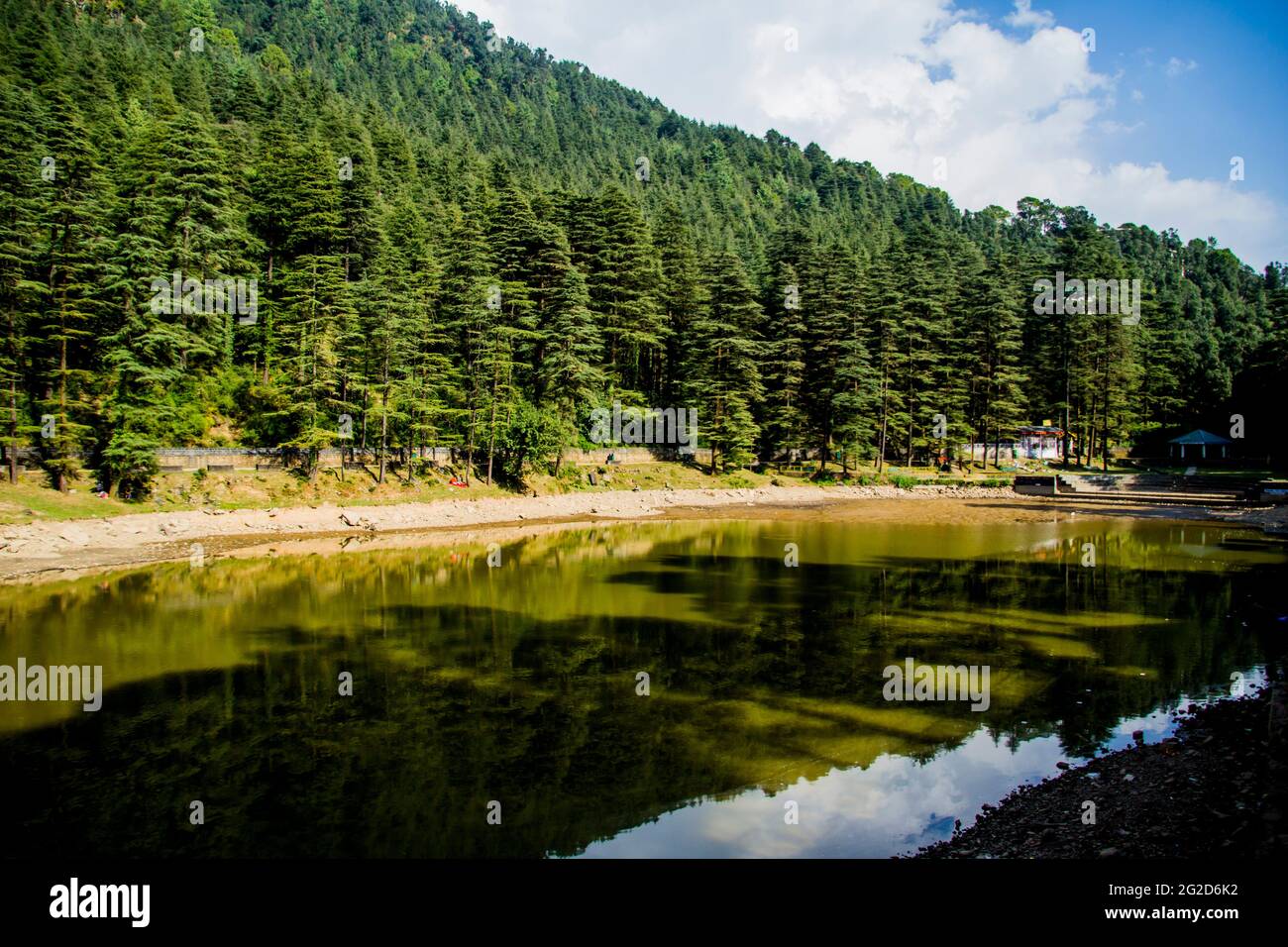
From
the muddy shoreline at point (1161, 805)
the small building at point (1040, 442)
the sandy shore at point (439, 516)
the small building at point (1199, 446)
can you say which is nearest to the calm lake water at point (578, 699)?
the muddy shoreline at point (1161, 805)

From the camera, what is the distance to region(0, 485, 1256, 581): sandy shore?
92.9ft

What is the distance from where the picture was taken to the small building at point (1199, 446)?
2516 inches

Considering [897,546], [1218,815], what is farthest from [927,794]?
[897,546]

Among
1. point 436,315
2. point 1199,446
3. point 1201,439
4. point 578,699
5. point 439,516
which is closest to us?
point 578,699

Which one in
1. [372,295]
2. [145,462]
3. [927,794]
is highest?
[372,295]

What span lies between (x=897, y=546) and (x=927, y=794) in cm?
2537

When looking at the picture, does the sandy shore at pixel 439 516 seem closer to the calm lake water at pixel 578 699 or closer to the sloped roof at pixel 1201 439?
the calm lake water at pixel 578 699

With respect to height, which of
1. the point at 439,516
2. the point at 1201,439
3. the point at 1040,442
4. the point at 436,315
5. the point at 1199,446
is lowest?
the point at 439,516

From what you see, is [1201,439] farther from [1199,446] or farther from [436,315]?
[436,315]

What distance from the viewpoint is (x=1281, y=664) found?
53.5 feet

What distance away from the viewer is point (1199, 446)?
68062 mm

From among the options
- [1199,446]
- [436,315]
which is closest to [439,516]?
[436,315]

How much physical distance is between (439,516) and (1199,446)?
227 feet
